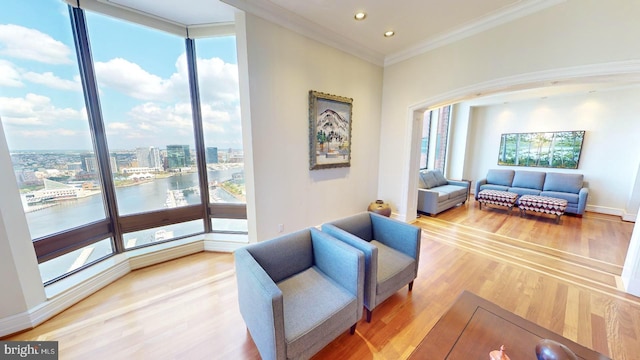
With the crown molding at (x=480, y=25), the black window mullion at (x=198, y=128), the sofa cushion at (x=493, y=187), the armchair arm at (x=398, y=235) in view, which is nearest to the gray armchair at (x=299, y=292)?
the armchair arm at (x=398, y=235)

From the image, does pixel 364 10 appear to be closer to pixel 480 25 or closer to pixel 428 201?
pixel 480 25

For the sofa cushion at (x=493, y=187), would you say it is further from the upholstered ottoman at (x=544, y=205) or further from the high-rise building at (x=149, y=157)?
the high-rise building at (x=149, y=157)

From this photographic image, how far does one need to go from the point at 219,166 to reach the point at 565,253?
197 inches

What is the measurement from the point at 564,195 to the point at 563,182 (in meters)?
0.40

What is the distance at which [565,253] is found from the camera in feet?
9.64

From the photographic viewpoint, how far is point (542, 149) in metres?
5.29

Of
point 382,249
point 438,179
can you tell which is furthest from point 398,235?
point 438,179

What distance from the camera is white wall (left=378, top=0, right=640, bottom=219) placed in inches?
81.5

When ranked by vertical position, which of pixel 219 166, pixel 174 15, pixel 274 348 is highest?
pixel 174 15

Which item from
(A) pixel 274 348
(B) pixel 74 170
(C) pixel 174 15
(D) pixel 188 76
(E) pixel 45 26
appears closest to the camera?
(A) pixel 274 348

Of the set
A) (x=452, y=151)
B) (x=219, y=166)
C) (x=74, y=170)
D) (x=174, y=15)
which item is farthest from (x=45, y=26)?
(x=452, y=151)

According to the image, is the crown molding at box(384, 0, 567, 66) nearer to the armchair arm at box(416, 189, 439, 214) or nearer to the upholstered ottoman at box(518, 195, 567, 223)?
the armchair arm at box(416, 189, 439, 214)

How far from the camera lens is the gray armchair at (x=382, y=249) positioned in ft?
5.40

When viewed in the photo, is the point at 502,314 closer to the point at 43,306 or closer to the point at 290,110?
the point at 290,110
